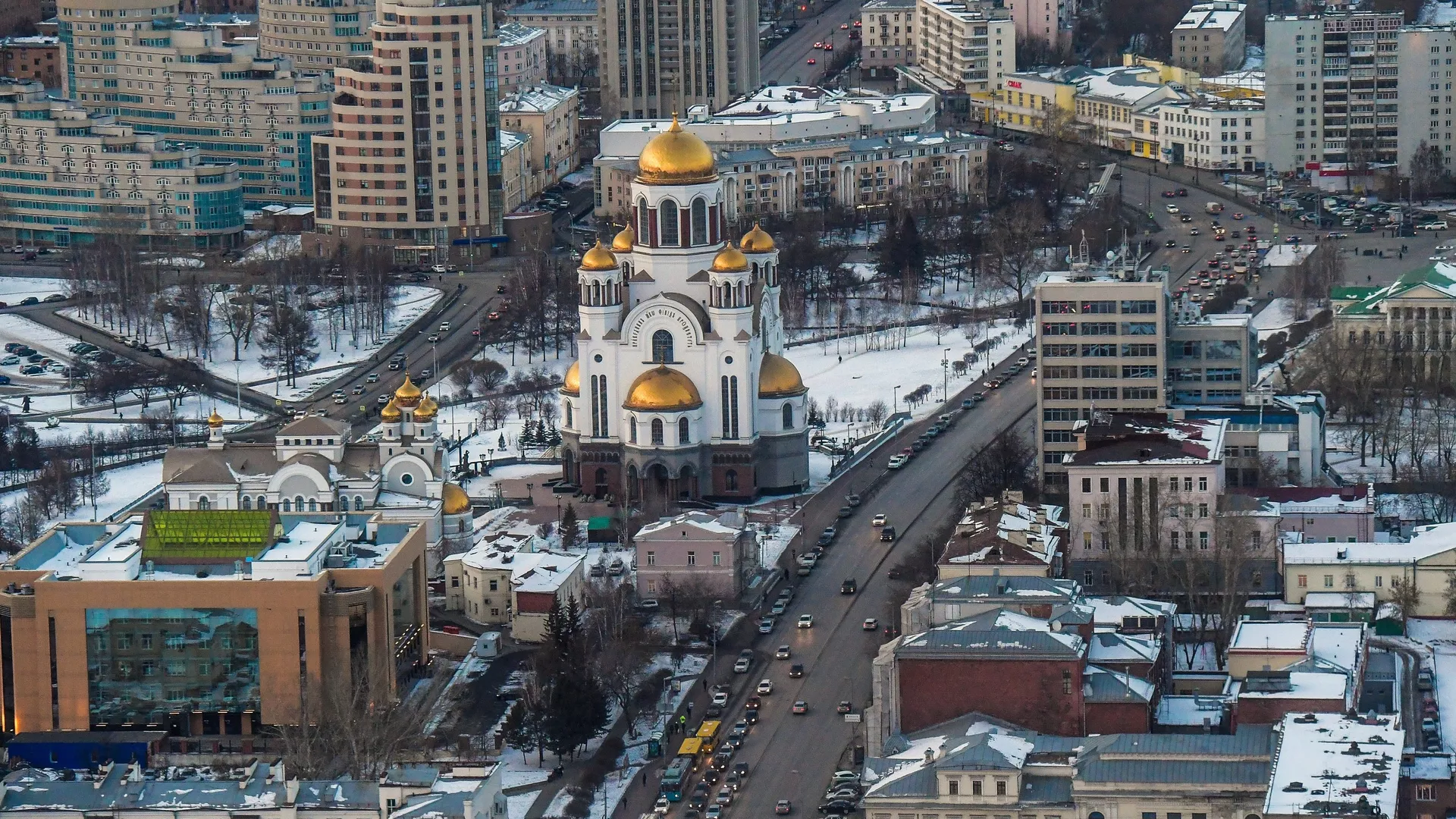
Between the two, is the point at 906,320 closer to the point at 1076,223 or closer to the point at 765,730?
the point at 1076,223

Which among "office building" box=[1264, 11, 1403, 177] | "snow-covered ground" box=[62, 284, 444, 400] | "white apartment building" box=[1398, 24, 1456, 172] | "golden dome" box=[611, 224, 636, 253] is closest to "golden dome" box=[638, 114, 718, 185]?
"golden dome" box=[611, 224, 636, 253]

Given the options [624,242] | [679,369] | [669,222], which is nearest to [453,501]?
[679,369]

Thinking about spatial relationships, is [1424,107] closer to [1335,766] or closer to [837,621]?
[837,621]

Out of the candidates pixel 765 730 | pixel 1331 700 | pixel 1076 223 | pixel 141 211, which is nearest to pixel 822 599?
pixel 765 730

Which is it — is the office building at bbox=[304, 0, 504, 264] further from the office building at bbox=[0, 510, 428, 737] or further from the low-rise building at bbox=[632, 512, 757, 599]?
the office building at bbox=[0, 510, 428, 737]

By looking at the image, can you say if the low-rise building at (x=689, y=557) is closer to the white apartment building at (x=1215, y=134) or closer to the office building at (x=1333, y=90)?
the office building at (x=1333, y=90)

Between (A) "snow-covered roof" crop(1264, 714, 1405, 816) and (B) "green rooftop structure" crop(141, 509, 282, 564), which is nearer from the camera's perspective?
(A) "snow-covered roof" crop(1264, 714, 1405, 816)

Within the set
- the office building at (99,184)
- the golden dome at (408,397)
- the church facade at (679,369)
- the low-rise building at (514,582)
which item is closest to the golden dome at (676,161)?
the church facade at (679,369)
